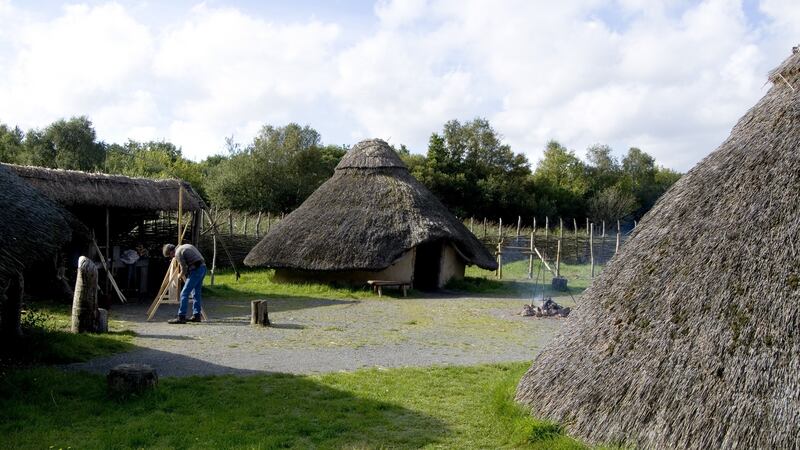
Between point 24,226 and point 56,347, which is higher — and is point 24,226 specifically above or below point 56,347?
above

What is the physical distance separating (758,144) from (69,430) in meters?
7.28

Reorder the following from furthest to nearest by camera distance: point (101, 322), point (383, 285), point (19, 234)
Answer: point (383, 285), point (101, 322), point (19, 234)

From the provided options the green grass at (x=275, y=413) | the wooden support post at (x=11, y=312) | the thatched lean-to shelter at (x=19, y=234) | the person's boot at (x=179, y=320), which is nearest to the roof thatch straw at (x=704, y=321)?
the green grass at (x=275, y=413)

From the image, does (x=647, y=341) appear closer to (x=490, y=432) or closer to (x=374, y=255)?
(x=490, y=432)

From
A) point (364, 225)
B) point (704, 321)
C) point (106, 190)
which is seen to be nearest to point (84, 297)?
point (106, 190)

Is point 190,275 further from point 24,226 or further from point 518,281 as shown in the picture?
point 518,281

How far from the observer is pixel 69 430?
6.93 m

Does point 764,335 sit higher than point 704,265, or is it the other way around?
point 704,265

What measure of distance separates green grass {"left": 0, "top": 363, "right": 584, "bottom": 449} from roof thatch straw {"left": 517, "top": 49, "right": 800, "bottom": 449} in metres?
0.61

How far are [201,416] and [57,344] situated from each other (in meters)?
4.05

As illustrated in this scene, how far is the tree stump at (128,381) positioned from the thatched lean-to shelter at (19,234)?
1.51m

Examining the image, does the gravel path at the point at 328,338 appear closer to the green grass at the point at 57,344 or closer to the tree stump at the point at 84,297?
the green grass at the point at 57,344

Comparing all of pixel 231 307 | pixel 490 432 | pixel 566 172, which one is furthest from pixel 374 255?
pixel 566 172

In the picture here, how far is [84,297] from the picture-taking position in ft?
38.4
